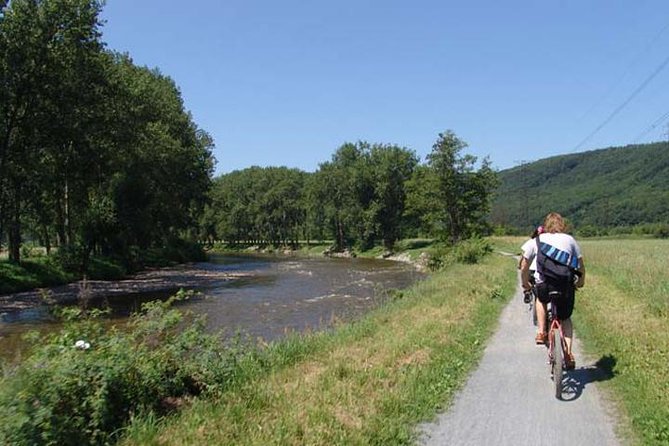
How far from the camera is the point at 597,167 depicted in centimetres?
17812

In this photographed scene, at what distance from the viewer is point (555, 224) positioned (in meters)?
8.31

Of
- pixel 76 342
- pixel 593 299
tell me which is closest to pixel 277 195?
pixel 593 299

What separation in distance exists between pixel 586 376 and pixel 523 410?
6.79 ft

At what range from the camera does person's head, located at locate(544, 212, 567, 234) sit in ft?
27.1

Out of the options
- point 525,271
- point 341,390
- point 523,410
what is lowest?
point 523,410

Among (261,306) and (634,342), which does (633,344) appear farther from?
(261,306)

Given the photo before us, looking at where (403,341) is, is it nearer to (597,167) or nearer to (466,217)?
(466,217)

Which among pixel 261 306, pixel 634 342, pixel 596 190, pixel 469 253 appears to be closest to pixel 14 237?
pixel 261 306

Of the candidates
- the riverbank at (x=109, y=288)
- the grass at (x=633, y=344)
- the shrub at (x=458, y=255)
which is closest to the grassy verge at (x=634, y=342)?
the grass at (x=633, y=344)

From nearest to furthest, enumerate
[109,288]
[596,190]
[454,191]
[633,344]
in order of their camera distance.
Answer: [633,344] → [109,288] → [454,191] → [596,190]

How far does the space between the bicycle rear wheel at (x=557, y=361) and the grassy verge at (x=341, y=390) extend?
130 centimetres

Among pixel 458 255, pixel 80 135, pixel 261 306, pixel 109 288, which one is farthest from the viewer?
pixel 458 255

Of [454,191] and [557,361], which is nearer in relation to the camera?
[557,361]

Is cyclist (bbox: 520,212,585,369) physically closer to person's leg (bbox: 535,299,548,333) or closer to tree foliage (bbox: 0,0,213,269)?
person's leg (bbox: 535,299,548,333)
